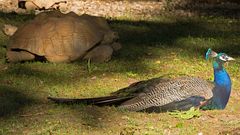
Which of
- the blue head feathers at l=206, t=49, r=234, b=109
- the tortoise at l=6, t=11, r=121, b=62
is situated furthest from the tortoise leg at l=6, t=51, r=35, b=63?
the blue head feathers at l=206, t=49, r=234, b=109

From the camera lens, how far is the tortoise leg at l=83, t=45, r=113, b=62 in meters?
7.75

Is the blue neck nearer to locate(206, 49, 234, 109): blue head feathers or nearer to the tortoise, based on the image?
locate(206, 49, 234, 109): blue head feathers

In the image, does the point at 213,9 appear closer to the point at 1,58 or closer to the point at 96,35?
the point at 96,35

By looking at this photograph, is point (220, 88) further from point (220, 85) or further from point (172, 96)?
point (172, 96)

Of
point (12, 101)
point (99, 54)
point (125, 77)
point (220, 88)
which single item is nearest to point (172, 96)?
point (220, 88)

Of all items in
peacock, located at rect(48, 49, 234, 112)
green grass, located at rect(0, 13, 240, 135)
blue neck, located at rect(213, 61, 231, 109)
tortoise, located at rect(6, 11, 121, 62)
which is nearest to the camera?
green grass, located at rect(0, 13, 240, 135)

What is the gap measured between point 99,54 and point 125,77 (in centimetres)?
79

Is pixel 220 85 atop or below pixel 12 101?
atop

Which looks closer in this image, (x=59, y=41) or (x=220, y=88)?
(x=220, y=88)

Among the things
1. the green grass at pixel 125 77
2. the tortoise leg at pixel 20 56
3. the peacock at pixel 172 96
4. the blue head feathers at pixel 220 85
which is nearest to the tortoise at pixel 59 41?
the tortoise leg at pixel 20 56

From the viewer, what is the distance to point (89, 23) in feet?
26.0

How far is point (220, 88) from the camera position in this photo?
5.77 meters

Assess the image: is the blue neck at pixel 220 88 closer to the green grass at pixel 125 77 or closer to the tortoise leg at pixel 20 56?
the green grass at pixel 125 77

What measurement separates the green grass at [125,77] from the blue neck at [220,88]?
102mm
